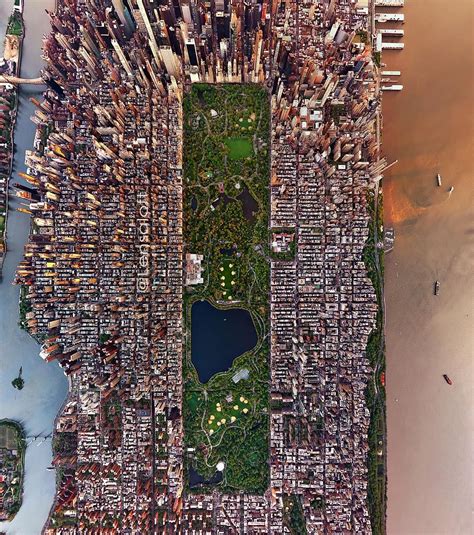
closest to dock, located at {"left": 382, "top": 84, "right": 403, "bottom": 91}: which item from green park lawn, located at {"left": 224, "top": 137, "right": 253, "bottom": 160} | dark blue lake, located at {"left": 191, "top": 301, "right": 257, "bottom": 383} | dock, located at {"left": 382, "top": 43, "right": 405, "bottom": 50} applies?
dock, located at {"left": 382, "top": 43, "right": 405, "bottom": 50}

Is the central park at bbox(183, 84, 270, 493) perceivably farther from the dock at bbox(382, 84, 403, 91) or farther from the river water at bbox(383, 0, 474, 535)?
the river water at bbox(383, 0, 474, 535)

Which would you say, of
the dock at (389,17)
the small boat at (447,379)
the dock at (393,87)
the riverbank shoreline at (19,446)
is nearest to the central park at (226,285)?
the dock at (393,87)

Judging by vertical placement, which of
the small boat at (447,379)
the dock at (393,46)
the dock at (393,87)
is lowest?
the small boat at (447,379)

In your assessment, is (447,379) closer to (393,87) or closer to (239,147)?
(393,87)

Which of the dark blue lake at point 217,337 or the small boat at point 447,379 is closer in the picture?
the dark blue lake at point 217,337

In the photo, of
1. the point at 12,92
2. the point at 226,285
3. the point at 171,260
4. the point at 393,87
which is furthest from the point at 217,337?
the point at 12,92

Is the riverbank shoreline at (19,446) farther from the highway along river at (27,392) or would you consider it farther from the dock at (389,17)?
the dock at (389,17)

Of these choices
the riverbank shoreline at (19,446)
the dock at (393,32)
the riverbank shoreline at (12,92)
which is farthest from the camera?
the dock at (393,32)
